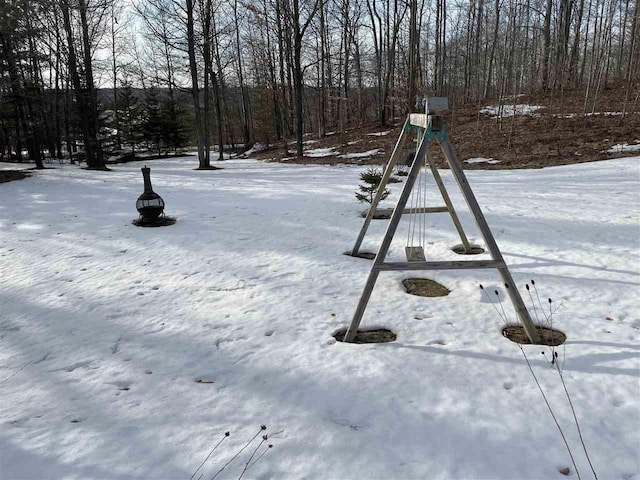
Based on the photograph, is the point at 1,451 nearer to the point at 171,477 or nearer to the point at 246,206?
the point at 171,477

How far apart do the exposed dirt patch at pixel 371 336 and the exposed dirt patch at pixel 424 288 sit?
0.88 meters

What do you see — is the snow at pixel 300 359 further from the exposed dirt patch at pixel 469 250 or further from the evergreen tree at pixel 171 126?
the evergreen tree at pixel 171 126

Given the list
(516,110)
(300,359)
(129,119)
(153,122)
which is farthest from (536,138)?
(129,119)

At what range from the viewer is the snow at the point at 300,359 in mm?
2115

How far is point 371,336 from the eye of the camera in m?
3.33

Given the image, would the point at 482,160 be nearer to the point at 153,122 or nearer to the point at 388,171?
the point at 388,171

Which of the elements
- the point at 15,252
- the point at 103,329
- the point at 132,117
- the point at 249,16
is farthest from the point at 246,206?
the point at 132,117

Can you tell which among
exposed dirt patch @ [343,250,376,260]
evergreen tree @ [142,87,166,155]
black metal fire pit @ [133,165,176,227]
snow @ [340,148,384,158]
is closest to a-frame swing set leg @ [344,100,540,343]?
exposed dirt patch @ [343,250,376,260]

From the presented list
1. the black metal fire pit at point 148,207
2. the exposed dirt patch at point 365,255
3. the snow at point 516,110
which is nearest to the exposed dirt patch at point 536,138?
the snow at point 516,110

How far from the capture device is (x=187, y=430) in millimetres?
2303

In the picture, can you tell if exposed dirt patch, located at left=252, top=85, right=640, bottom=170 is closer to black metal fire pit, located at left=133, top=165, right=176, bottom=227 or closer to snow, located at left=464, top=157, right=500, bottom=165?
snow, located at left=464, top=157, right=500, bottom=165

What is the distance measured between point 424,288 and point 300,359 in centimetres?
184

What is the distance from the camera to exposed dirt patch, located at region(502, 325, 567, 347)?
3.10m

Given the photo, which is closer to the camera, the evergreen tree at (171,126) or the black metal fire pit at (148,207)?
the black metal fire pit at (148,207)
